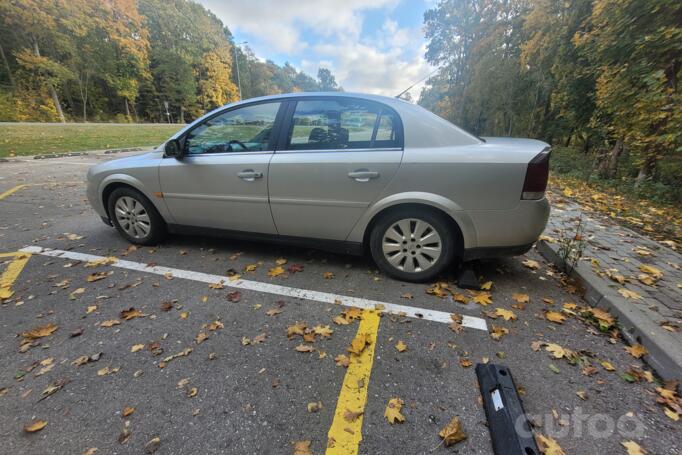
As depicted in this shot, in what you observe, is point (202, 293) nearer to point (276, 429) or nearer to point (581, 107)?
point (276, 429)

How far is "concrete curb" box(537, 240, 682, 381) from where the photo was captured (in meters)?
1.97

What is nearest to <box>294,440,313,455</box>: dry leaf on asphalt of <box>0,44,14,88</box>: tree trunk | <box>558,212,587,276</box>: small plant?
<box>558,212,587,276</box>: small plant

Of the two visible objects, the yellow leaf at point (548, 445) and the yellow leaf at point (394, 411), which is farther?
the yellow leaf at point (394, 411)

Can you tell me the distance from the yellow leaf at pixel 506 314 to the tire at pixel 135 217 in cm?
372

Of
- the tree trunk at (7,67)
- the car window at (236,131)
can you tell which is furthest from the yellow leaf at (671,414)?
the tree trunk at (7,67)

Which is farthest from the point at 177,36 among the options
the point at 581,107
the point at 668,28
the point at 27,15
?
the point at 668,28

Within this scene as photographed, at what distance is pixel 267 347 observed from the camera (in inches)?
86.9

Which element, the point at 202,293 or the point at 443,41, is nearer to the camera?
the point at 202,293

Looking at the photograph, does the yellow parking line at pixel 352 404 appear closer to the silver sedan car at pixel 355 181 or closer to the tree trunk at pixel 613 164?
the silver sedan car at pixel 355 181

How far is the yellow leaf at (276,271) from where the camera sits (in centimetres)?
319

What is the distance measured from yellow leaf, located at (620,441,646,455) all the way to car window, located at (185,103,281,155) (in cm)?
326

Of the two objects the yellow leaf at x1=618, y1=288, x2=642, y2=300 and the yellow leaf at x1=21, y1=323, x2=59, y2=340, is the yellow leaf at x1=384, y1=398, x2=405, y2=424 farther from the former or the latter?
the yellow leaf at x1=21, y1=323, x2=59, y2=340

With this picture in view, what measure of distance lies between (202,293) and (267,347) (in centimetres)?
103

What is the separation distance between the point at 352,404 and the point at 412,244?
1.53 m
